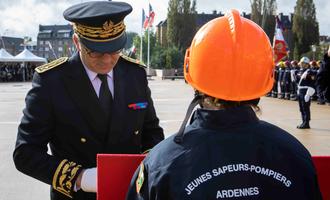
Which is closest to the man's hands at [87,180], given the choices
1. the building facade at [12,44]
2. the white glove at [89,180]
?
the white glove at [89,180]

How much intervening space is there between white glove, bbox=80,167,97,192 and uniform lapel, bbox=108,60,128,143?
29cm

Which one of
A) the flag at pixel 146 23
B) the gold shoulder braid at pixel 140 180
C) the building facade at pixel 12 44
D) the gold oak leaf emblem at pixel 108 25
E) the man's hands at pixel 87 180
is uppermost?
the flag at pixel 146 23

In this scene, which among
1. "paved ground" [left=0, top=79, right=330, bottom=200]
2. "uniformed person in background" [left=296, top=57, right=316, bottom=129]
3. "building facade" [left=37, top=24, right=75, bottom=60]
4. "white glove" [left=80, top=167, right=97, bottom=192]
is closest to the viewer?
"white glove" [left=80, top=167, right=97, bottom=192]

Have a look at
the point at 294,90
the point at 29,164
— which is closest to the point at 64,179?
the point at 29,164

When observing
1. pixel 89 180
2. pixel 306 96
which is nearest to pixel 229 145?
pixel 89 180

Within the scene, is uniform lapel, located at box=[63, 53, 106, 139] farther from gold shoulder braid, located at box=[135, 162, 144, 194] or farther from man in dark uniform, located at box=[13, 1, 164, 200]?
gold shoulder braid, located at box=[135, 162, 144, 194]

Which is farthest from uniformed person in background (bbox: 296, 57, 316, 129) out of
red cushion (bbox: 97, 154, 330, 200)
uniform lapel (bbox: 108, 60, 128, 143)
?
red cushion (bbox: 97, 154, 330, 200)

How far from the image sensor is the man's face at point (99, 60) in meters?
2.09

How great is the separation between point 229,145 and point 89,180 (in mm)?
757

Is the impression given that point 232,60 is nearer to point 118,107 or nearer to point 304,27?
point 118,107

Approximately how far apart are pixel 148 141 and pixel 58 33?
140 m

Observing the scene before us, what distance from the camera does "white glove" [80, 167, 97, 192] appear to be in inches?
72.3

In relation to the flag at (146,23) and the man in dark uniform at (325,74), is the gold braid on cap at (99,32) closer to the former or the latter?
the man in dark uniform at (325,74)

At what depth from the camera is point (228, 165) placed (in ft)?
4.18
